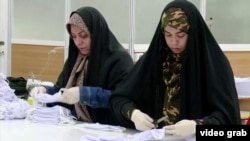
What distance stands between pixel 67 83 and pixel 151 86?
1.59 feet

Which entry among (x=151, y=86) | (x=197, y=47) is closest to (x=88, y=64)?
(x=151, y=86)

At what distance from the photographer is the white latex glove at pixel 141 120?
1.43m

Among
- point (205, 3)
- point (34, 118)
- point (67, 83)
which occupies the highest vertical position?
point (205, 3)

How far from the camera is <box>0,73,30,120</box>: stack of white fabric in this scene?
179 centimetres

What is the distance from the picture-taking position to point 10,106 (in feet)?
5.93

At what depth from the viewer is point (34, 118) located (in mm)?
1741

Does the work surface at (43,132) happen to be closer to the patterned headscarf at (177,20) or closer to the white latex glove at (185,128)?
the white latex glove at (185,128)

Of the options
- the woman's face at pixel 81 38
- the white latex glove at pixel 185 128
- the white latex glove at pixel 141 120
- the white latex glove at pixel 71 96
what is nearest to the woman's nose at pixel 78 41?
the woman's face at pixel 81 38

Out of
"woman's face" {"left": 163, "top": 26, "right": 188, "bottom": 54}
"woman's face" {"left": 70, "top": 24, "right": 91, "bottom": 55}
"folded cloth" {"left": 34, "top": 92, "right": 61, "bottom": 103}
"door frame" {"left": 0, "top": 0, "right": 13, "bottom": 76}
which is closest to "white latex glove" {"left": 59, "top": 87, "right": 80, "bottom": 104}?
"folded cloth" {"left": 34, "top": 92, "right": 61, "bottom": 103}

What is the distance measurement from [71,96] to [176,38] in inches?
20.6

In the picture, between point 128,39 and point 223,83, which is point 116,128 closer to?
point 223,83

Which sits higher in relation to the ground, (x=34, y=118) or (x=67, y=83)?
(x=67, y=83)

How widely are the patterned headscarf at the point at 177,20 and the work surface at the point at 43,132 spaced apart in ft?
1.38

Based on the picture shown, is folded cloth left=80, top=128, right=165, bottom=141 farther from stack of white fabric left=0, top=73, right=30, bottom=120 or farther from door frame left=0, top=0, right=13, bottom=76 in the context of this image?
door frame left=0, top=0, right=13, bottom=76
